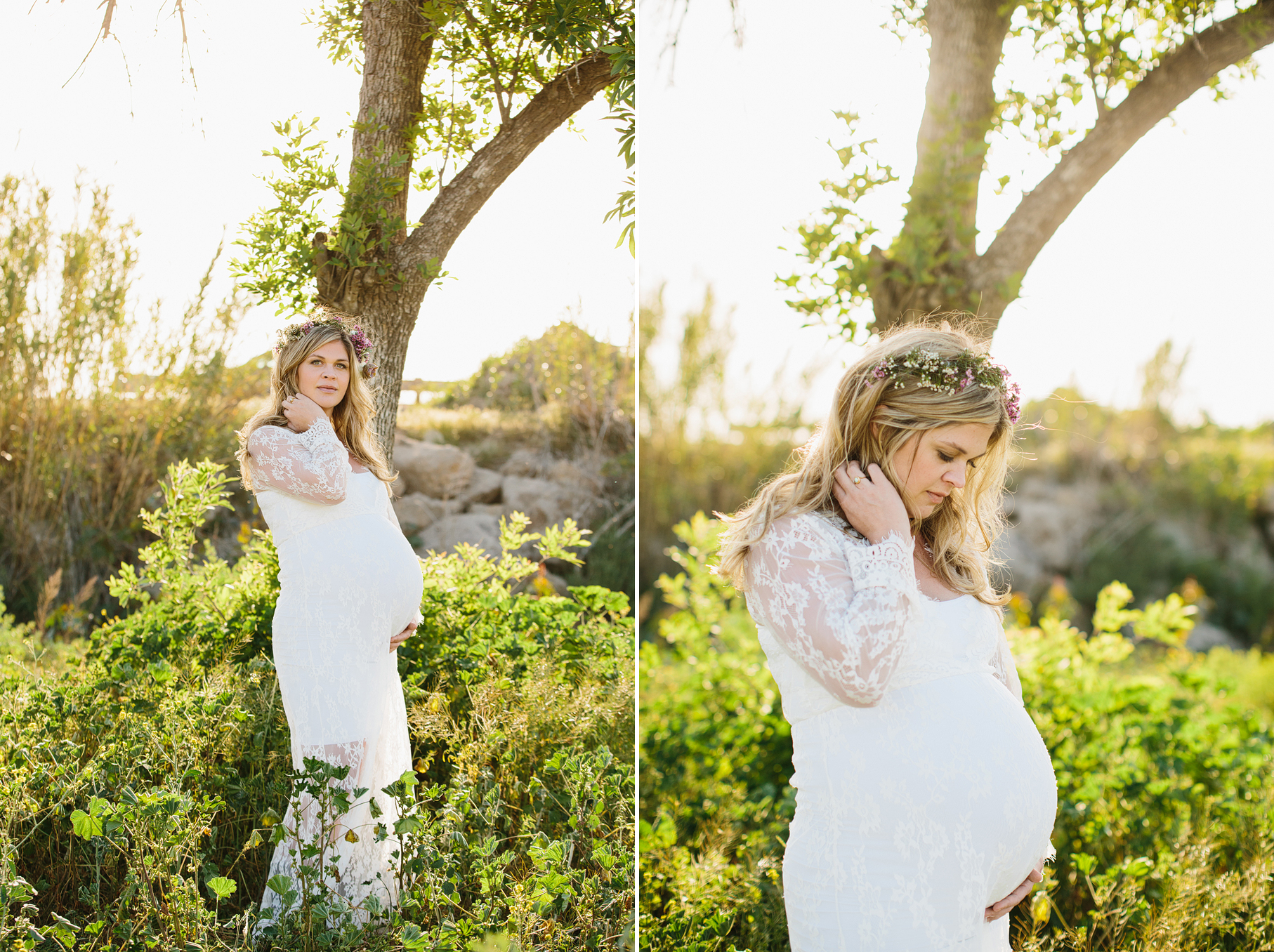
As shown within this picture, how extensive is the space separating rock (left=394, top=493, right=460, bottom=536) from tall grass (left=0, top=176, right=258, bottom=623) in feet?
2.42

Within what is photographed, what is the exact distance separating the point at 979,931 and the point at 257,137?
9.71ft

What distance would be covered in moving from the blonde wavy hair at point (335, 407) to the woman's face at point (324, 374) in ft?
0.04

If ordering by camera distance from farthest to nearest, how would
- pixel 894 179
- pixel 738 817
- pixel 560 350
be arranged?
pixel 560 350, pixel 738 817, pixel 894 179

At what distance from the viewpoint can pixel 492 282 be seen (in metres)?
3.73

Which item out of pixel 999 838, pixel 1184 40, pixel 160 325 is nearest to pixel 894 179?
pixel 1184 40

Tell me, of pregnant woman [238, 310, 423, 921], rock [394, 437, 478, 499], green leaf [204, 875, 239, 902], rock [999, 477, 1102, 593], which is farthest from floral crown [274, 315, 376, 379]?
rock [999, 477, 1102, 593]

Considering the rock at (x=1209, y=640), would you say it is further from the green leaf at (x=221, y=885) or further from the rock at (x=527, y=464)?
the green leaf at (x=221, y=885)

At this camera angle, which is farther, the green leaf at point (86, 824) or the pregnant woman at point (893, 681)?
the green leaf at point (86, 824)

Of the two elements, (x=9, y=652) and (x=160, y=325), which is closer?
(x=9, y=652)

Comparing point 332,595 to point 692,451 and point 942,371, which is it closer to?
point 942,371

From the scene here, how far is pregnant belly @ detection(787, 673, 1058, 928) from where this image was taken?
148cm

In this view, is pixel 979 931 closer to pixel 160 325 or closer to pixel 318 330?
pixel 318 330

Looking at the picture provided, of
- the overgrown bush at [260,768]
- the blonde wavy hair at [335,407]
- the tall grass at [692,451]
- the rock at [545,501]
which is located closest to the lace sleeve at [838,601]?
the overgrown bush at [260,768]

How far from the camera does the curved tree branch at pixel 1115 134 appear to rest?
268cm
